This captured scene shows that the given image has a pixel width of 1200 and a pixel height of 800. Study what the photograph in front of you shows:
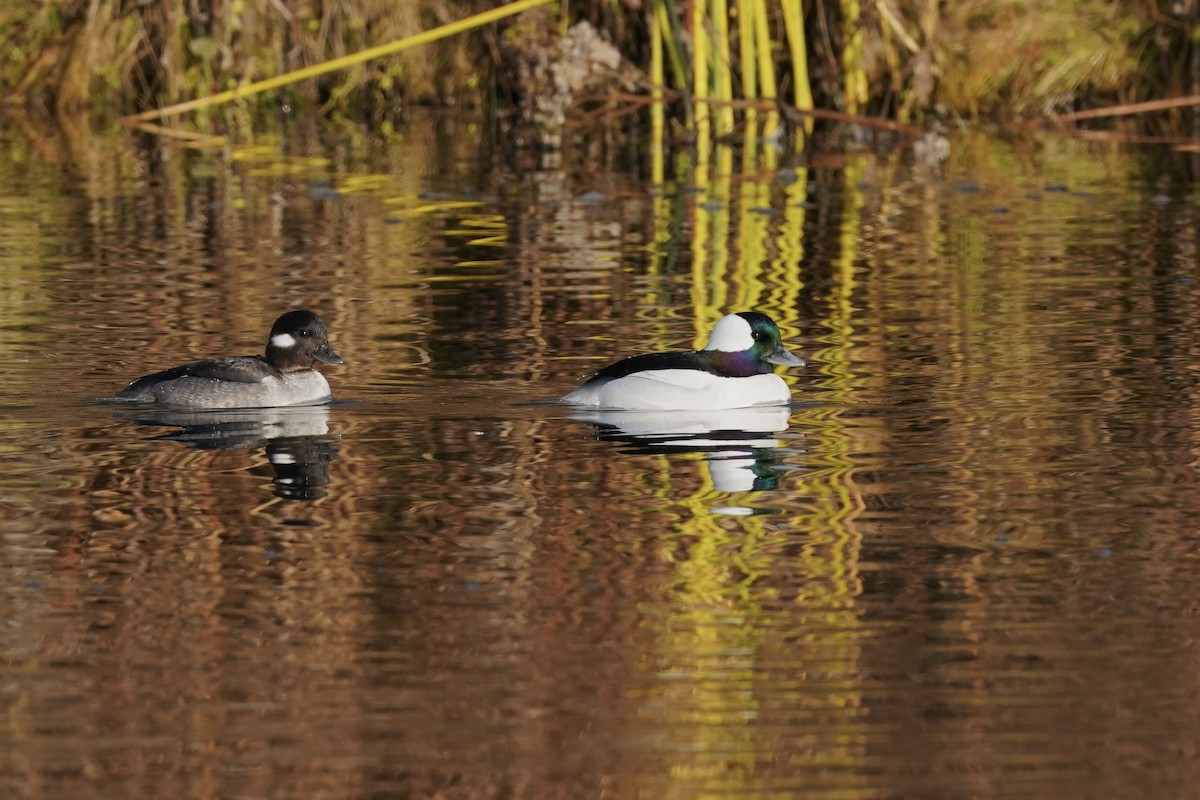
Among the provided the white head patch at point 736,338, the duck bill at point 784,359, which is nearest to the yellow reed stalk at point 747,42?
the duck bill at point 784,359

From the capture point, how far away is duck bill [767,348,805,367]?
1011 cm

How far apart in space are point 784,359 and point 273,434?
7.53 feet

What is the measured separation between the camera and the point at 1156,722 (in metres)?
5.64

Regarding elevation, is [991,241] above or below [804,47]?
below

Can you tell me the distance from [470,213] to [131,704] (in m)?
11.5

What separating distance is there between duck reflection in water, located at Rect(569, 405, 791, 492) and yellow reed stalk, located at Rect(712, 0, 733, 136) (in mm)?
9489

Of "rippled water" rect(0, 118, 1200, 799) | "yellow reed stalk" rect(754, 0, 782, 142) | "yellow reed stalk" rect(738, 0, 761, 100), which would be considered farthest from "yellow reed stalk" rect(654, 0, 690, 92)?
"rippled water" rect(0, 118, 1200, 799)

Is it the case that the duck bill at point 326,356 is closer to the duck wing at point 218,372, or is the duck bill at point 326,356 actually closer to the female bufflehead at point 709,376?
the duck wing at point 218,372

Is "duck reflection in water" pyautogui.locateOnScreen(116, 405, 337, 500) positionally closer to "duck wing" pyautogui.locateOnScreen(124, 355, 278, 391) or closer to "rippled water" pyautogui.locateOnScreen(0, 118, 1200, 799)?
"rippled water" pyautogui.locateOnScreen(0, 118, 1200, 799)

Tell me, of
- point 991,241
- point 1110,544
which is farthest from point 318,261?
point 1110,544

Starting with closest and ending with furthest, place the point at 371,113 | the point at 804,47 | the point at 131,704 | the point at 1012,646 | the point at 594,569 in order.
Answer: the point at 131,704
the point at 1012,646
the point at 594,569
the point at 804,47
the point at 371,113

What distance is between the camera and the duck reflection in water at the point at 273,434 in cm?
871

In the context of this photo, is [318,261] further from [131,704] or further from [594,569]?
[131,704]

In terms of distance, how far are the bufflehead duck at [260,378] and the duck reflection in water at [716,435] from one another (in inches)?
50.8
